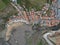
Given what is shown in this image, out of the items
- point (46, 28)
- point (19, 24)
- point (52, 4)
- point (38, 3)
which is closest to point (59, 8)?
point (52, 4)

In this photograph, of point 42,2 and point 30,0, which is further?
point 42,2

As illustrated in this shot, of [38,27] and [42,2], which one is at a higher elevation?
[42,2]

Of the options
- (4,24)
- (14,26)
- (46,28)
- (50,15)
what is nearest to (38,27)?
(46,28)

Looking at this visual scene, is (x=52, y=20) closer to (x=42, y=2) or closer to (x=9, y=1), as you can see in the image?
(x=42, y=2)

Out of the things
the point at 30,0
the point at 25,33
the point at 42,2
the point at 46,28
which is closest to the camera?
the point at 25,33

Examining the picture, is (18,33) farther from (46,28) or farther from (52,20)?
(52,20)

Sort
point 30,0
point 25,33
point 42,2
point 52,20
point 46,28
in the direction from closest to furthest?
point 25,33 → point 46,28 → point 30,0 → point 42,2 → point 52,20
